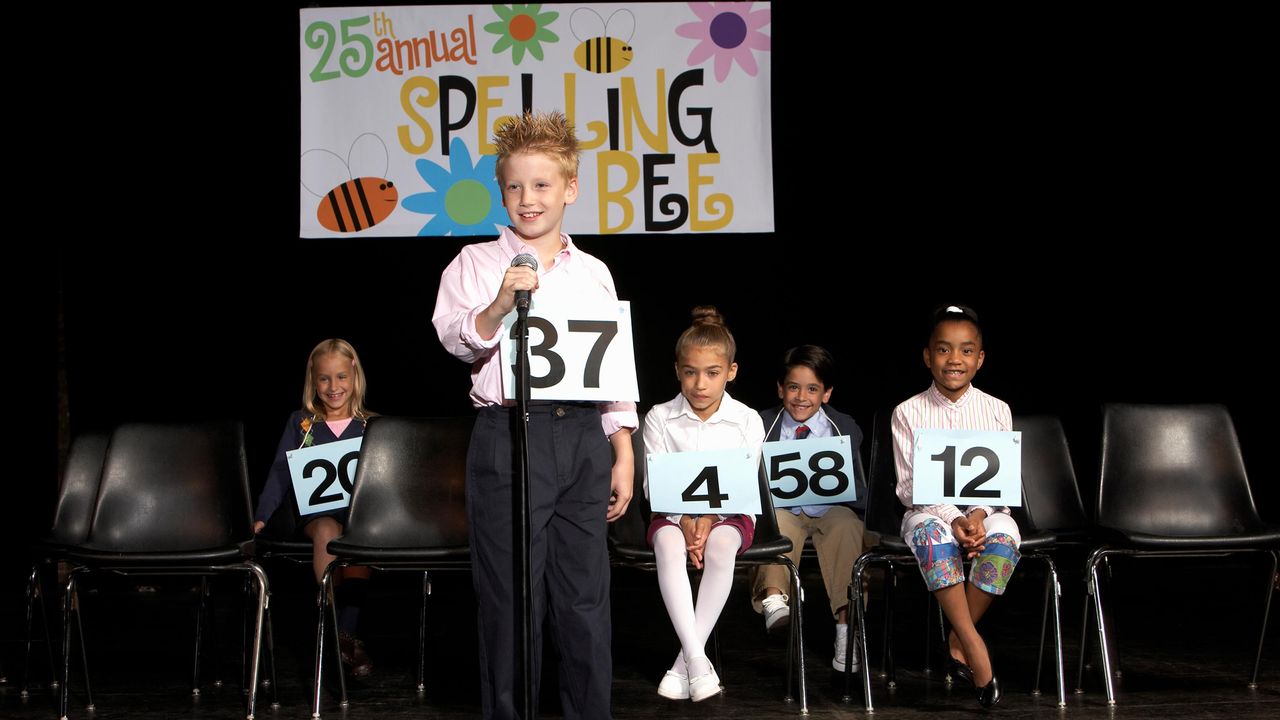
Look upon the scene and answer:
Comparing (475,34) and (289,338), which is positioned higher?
(475,34)

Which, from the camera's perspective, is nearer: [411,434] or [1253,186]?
[411,434]

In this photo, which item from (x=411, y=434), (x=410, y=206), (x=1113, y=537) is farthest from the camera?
(x=410, y=206)

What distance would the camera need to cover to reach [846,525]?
3918 mm

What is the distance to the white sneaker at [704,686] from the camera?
316 centimetres

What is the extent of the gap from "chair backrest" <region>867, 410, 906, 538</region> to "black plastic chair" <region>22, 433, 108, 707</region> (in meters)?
2.32

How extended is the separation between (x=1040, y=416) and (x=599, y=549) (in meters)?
1.94

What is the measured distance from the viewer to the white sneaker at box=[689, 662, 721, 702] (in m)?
3.16

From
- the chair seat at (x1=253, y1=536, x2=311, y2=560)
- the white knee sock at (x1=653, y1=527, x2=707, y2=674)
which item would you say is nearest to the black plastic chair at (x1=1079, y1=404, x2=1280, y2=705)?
the white knee sock at (x1=653, y1=527, x2=707, y2=674)

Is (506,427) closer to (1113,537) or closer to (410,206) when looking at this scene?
(1113,537)

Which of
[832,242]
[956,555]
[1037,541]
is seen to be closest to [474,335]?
[956,555]

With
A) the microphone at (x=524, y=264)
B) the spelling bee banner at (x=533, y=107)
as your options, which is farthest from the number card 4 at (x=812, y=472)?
the microphone at (x=524, y=264)

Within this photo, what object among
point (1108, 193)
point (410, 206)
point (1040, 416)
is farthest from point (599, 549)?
point (1108, 193)

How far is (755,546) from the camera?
3338 mm

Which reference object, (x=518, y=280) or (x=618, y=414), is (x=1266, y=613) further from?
(x=518, y=280)
